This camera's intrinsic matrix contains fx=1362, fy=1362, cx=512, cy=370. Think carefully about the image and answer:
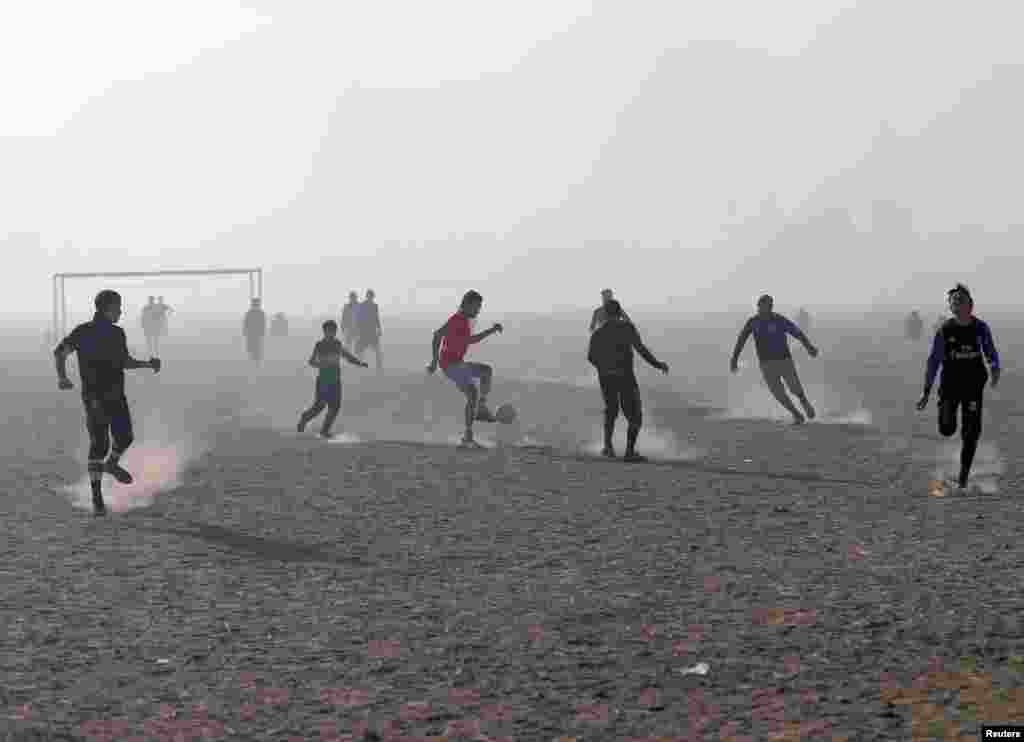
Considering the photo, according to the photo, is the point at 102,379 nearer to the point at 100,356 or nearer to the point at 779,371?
the point at 100,356

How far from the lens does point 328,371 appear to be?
17.5m

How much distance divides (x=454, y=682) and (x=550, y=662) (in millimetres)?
541

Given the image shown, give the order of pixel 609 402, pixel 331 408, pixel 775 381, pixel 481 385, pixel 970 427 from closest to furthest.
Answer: pixel 970 427
pixel 609 402
pixel 481 385
pixel 331 408
pixel 775 381

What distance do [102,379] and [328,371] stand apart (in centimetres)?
639

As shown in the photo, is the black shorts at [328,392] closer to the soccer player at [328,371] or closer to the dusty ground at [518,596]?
the soccer player at [328,371]

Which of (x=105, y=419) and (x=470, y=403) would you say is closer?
(x=105, y=419)

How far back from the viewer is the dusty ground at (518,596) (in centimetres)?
578

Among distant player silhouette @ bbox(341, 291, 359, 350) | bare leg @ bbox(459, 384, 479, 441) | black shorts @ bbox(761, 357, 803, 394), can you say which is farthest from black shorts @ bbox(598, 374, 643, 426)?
distant player silhouette @ bbox(341, 291, 359, 350)

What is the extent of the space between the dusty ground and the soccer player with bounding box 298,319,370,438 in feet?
5.35

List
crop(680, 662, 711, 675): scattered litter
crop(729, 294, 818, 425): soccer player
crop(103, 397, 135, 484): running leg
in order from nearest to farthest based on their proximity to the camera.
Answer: crop(680, 662, 711, 675): scattered litter
crop(103, 397, 135, 484): running leg
crop(729, 294, 818, 425): soccer player

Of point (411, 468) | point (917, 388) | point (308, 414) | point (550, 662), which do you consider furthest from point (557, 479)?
point (917, 388)

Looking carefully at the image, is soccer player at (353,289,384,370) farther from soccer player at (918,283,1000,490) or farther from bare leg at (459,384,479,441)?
soccer player at (918,283,1000,490)

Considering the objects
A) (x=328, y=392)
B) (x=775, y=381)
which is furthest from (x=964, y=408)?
(x=328, y=392)

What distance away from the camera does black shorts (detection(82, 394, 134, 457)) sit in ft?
36.8
